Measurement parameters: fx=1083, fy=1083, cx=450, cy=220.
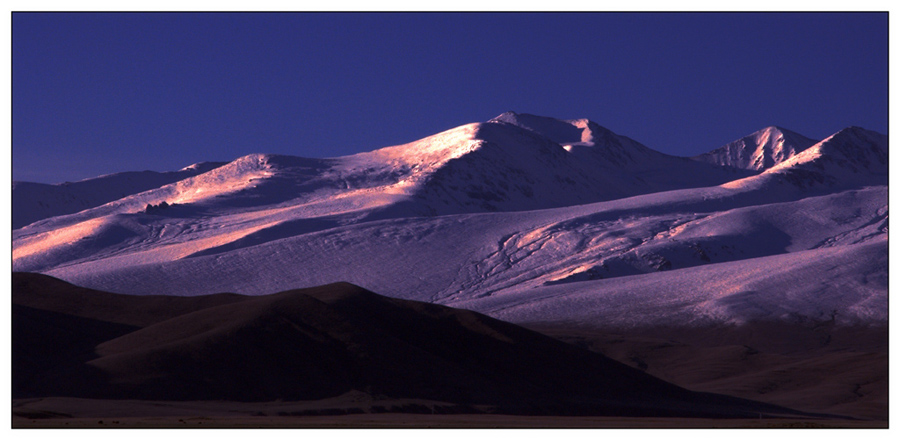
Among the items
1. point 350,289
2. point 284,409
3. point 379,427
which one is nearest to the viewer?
point 379,427

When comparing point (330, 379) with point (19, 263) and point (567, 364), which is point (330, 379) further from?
point (19, 263)

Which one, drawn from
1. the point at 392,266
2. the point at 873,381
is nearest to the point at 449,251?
the point at 392,266

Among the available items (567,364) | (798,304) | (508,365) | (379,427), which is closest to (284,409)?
(379,427)

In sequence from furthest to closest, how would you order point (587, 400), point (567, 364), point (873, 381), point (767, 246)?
point (767, 246) < point (873, 381) < point (567, 364) < point (587, 400)

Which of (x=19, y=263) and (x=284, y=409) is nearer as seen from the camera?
(x=284, y=409)

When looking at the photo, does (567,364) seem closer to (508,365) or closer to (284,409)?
(508,365)

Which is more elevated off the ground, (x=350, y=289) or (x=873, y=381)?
(x=350, y=289)
